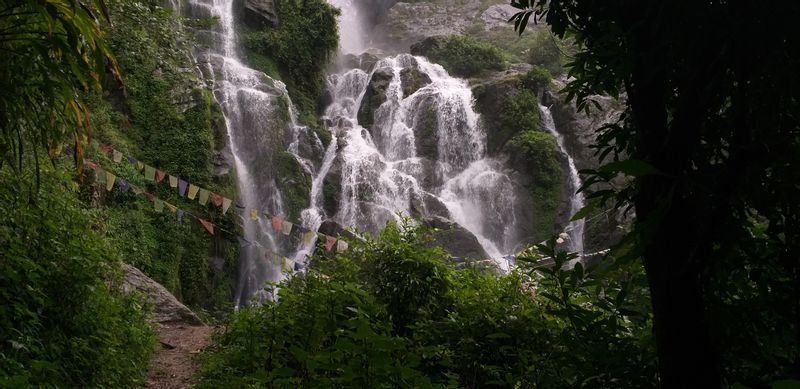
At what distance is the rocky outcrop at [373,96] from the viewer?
25484 millimetres

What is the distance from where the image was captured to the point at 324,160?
844 inches

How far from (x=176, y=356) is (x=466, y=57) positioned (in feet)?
83.7

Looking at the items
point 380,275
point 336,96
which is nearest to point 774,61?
point 380,275

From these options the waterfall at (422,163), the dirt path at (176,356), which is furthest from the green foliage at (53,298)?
the waterfall at (422,163)

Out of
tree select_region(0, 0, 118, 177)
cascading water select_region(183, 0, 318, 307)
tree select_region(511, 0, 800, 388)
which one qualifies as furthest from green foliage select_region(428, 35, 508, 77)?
tree select_region(511, 0, 800, 388)

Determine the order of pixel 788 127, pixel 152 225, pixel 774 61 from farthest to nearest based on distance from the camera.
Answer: pixel 152 225
pixel 788 127
pixel 774 61

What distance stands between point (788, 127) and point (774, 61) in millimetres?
246

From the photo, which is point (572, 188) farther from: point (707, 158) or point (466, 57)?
point (707, 158)

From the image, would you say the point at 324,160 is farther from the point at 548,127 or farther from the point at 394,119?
the point at 548,127

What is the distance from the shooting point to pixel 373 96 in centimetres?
2606

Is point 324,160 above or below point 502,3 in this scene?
below

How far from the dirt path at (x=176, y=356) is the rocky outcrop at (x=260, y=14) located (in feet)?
64.2

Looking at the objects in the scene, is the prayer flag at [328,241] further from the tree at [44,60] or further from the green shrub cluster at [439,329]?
the tree at [44,60]

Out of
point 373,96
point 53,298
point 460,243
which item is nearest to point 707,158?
point 53,298
